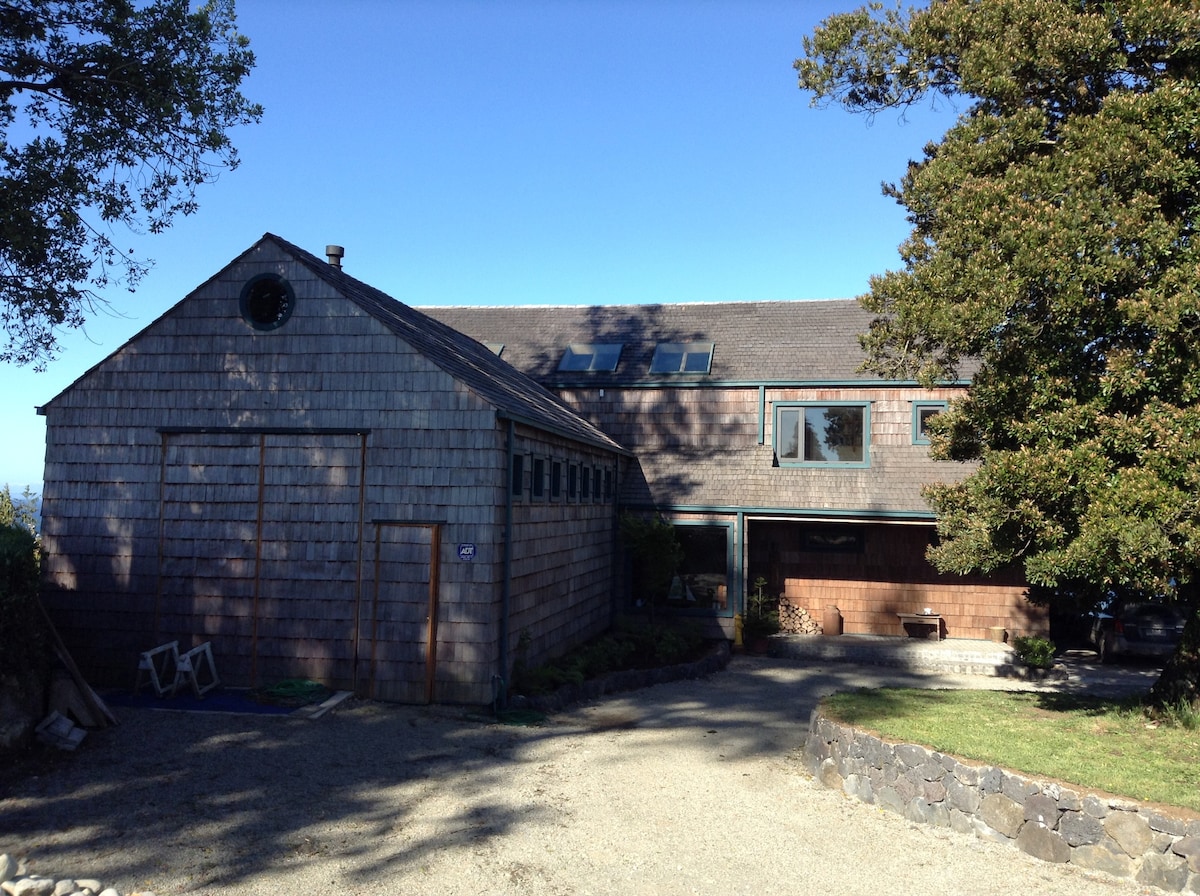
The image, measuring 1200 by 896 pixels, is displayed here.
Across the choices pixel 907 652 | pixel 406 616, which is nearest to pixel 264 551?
pixel 406 616

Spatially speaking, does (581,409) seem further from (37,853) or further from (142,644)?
(37,853)

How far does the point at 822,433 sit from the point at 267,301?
12259 millimetres

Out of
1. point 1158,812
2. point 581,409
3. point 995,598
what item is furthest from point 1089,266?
point 581,409

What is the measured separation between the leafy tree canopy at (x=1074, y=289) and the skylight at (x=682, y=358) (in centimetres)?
1065

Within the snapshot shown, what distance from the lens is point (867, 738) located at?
872cm

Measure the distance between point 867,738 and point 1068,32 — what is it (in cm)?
743

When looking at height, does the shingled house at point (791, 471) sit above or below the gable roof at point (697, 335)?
below

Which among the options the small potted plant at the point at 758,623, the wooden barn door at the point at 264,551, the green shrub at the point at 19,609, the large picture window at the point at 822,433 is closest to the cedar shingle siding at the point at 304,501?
the wooden barn door at the point at 264,551

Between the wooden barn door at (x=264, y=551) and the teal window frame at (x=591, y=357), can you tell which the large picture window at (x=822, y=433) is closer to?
the teal window frame at (x=591, y=357)

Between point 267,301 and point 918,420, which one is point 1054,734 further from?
point 267,301

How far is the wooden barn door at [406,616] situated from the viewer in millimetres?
11820

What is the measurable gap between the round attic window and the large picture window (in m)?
11.4

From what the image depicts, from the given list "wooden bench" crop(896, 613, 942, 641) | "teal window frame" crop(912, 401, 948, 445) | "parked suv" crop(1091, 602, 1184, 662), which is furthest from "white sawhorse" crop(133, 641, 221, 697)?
"parked suv" crop(1091, 602, 1184, 662)

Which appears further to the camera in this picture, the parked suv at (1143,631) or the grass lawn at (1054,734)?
the parked suv at (1143,631)
